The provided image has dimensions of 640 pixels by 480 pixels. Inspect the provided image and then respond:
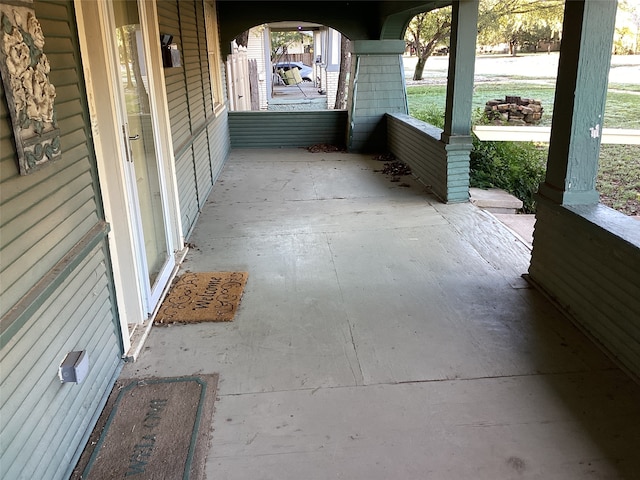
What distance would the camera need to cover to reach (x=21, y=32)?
175 centimetres

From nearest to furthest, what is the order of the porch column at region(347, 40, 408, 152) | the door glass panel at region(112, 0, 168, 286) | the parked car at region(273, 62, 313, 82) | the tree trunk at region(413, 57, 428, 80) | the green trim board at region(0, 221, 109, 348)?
1. the green trim board at region(0, 221, 109, 348)
2. the door glass panel at region(112, 0, 168, 286)
3. the porch column at region(347, 40, 408, 152)
4. the tree trunk at region(413, 57, 428, 80)
5. the parked car at region(273, 62, 313, 82)

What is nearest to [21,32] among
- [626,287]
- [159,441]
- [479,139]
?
[159,441]

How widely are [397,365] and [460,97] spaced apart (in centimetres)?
349

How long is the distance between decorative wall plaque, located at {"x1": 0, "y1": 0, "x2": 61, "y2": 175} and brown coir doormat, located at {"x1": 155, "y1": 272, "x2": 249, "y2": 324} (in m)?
1.49

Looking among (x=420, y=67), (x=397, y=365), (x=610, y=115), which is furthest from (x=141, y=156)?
(x=420, y=67)

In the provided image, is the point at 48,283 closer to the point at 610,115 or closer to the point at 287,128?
the point at 287,128

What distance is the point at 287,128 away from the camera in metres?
9.02

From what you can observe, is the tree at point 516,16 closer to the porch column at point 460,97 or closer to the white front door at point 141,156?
the porch column at point 460,97

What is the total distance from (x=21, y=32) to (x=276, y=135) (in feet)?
24.2

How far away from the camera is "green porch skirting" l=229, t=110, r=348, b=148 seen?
29.1ft

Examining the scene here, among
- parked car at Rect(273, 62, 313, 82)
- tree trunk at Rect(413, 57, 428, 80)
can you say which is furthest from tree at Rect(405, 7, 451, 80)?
parked car at Rect(273, 62, 313, 82)

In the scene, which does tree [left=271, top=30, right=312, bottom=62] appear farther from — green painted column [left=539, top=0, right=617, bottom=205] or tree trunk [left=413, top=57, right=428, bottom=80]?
green painted column [left=539, top=0, right=617, bottom=205]

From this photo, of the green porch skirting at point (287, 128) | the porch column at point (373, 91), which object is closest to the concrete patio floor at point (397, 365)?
the porch column at point (373, 91)

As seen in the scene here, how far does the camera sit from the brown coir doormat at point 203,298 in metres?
3.23
